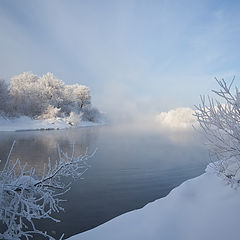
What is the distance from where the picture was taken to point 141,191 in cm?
748

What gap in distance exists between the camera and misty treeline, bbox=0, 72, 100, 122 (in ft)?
115

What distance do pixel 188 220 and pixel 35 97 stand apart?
154 ft

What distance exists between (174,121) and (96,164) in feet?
208

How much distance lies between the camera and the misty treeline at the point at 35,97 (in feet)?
115

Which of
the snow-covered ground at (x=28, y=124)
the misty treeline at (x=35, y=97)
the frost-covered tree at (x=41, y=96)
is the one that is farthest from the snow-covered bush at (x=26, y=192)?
the frost-covered tree at (x=41, y=96)

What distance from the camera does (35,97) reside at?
1731 inches

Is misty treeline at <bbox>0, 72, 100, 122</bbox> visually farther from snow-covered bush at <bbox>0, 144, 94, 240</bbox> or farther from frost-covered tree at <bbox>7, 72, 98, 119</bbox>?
snow-covered bush at <bbox>0, 144, 94, 240</bbox>

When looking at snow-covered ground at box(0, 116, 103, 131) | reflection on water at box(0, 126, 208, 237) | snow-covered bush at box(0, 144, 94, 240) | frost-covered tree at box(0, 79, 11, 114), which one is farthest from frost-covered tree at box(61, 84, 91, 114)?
snow-covered bush at box(0, 144, 94, 240)

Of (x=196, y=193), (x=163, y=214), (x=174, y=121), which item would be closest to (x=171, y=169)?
(x=196, y=193)

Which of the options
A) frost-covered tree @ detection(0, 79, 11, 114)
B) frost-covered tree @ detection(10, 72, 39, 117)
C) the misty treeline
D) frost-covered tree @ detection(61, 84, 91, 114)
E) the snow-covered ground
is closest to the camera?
the snow-covered ground

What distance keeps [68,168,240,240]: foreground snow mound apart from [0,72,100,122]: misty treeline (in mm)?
36505

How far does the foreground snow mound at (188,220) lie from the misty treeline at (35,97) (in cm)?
3650

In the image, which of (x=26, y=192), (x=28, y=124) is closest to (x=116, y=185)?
(x=26, y=192)

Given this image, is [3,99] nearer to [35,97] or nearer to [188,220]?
[35,97]
